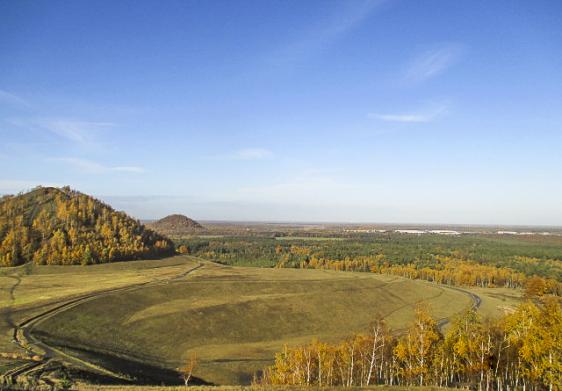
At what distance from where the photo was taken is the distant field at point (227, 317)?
230 ft

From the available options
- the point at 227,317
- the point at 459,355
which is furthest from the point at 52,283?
the point at 459,355

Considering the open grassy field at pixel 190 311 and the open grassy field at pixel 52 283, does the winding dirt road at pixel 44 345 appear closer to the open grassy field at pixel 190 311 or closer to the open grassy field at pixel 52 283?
the open grassy field at pixel 190 311

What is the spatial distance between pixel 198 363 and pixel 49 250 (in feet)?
297

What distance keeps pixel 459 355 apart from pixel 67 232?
139 metres

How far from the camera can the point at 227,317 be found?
92250mm

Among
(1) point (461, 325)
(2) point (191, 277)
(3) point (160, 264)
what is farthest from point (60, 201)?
(1) point (461, 325)

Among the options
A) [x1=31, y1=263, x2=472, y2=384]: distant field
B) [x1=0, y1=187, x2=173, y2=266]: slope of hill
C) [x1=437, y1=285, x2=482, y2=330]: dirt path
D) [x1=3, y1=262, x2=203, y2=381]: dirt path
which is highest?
[x1=0, y1=187, x2=173, y2=266]: slope of hill

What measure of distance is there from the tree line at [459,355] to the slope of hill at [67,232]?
10375 centimetres

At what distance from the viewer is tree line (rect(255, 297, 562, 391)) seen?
45.2 metres

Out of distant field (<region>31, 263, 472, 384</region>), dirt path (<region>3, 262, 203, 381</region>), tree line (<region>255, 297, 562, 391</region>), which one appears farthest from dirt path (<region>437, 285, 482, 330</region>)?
dirt path (<region>3, 262, 203, 381</region>)

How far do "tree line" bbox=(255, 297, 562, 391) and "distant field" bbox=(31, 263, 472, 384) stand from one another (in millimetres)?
15330

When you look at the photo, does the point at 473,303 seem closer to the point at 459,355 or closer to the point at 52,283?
the point at 459,355

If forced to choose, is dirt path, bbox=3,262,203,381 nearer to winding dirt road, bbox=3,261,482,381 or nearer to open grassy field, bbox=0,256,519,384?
winding dirt road, bbox=3,261,482,381

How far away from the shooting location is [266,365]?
70812 mm
